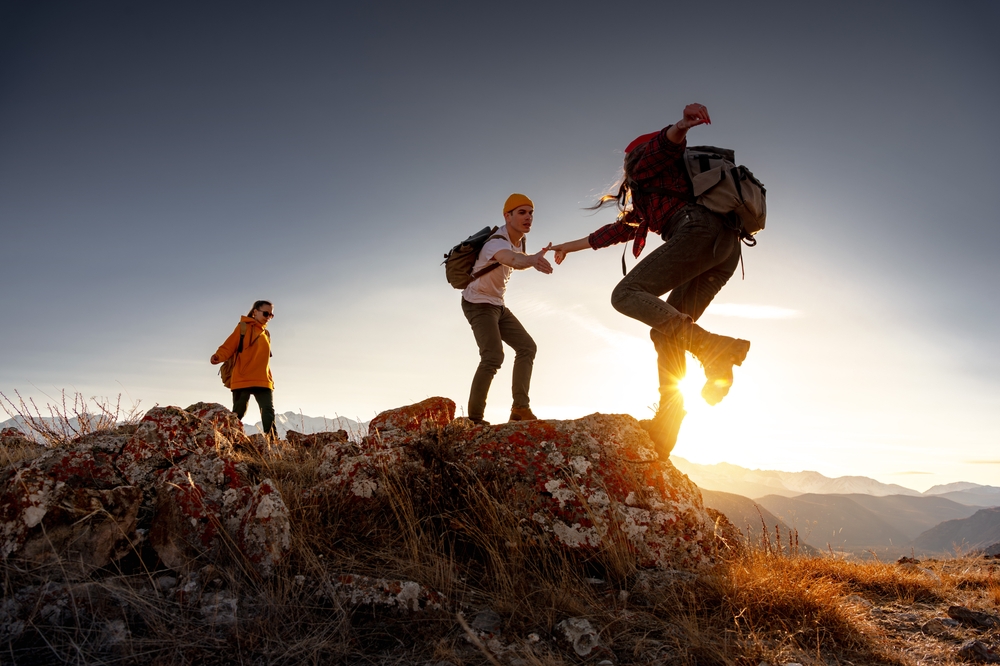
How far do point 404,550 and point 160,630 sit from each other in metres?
1.23

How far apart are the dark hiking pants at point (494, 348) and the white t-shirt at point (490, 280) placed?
3.1 inches

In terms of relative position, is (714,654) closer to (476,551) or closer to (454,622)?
(454,622)

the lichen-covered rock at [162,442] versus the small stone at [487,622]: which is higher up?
the lichen-covered rock at [162,442]

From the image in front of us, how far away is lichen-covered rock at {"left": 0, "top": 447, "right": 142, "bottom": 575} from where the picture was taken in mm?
2574

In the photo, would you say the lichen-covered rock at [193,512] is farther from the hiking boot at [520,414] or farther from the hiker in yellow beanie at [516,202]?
the hiker in yellow beanie at [516,202]

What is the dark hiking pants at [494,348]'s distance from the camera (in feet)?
17.4

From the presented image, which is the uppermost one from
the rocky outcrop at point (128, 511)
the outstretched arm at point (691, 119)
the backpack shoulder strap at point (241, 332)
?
the outstretched arm at point (691, 119)

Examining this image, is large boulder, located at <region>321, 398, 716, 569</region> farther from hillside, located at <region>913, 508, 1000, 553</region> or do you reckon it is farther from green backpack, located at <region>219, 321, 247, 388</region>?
hillside, located at <region>913, 508, 1000, 553</region>

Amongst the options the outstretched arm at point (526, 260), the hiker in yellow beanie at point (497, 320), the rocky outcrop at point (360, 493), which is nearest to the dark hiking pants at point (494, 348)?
the hiker in yellow beanie at point (497, 320)

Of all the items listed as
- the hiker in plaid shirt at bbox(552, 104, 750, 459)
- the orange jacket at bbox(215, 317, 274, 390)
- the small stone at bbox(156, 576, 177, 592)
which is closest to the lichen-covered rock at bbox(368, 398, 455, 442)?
the orange jacket at bbox(215, 317, 274, 390)

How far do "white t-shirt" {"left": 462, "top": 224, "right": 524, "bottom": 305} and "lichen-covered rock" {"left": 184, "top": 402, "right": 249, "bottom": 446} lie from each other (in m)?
2.58

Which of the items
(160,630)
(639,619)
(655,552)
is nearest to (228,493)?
(160,630)

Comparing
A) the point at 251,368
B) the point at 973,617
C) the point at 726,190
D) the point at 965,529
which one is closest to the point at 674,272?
the point at 726,190

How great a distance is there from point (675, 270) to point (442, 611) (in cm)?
253
